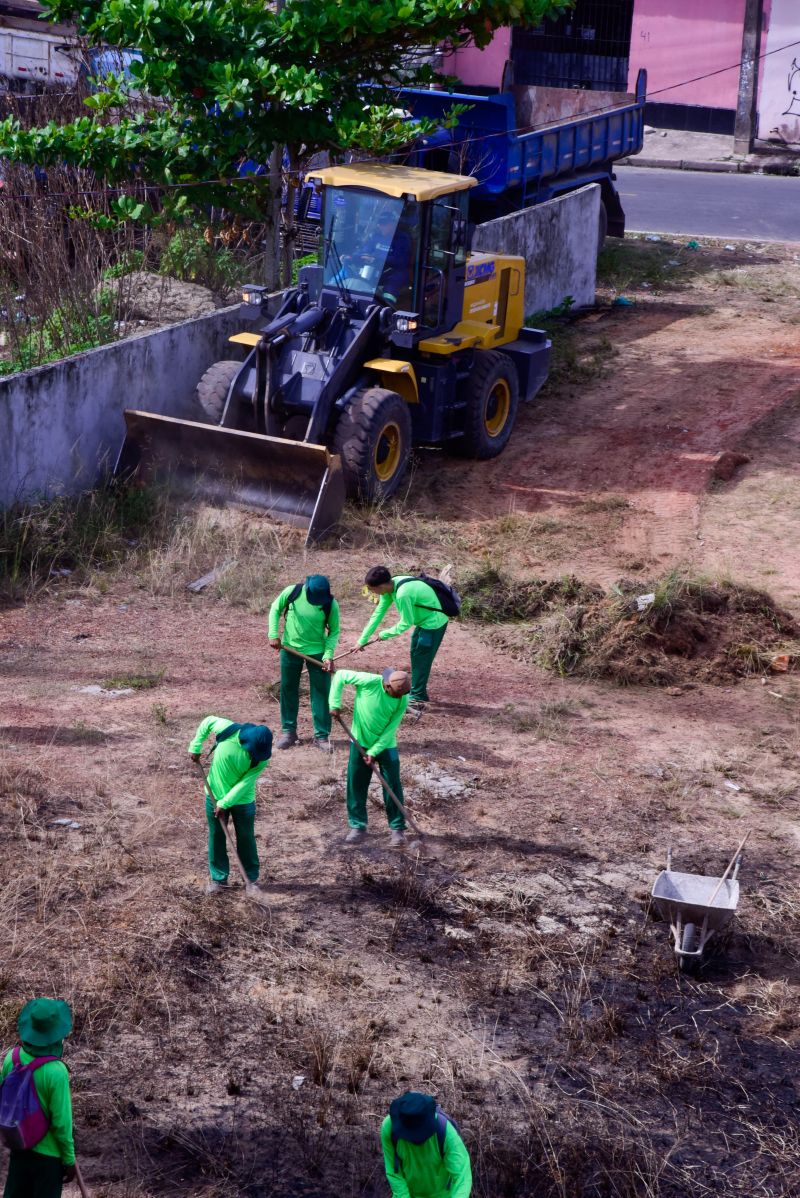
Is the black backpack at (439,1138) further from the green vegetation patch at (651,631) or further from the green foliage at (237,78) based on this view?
the green foliage at (237,78)

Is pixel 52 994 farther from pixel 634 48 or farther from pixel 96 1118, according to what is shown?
pixel 634 48

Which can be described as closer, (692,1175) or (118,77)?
(692,1175)

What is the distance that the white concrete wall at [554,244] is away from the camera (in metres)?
16.4

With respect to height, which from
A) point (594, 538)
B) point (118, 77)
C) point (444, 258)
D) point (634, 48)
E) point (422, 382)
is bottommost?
point (594, 538)

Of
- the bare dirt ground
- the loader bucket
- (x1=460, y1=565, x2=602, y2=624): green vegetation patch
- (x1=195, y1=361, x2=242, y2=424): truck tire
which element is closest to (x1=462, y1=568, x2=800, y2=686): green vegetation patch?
(x1=460, y1=565, x2=602, y2=624): green vegetation patch

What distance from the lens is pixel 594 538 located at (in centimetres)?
1170

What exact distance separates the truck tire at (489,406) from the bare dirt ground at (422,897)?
49.3 inches

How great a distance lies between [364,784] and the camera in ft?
23.7

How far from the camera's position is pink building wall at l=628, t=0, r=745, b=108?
26.5 meters

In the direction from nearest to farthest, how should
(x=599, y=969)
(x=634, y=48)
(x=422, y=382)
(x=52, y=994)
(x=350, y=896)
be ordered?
(x=52, y=994)
(x=599, y=969)
(x=350, y=896)
(x=422, y=382)
(x=634, y=48)

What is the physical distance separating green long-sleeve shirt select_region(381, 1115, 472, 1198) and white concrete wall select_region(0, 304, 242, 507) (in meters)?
7.79

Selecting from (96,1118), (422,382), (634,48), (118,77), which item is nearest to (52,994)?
(96,1118)

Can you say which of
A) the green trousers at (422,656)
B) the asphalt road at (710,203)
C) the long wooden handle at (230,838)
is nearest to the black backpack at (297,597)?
the green trousers at (422,656)

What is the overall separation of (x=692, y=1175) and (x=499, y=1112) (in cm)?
77
